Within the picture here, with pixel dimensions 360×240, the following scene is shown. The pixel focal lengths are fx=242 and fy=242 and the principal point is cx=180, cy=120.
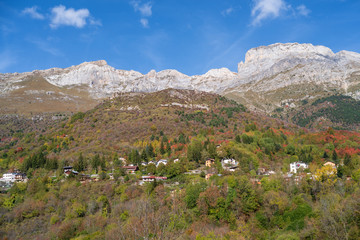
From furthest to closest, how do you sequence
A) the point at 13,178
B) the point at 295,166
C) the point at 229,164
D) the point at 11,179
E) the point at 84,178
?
the point at 13,178 → the point at 11,179 → the point at 229,164 → the point at 295,166 → the point at 84,178

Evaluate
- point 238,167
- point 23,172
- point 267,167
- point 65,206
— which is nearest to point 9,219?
point 65,206

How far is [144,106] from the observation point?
375 feet

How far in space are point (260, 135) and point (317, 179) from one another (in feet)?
114

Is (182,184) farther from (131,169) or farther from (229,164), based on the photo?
(131,169)

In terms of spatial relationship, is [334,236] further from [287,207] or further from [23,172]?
[23,172]

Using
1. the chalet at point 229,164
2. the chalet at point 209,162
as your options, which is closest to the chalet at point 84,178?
the chalet at point 209,162

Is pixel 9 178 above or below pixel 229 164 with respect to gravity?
below

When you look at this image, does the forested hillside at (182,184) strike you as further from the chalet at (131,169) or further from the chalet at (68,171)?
the chalet at (131,169)

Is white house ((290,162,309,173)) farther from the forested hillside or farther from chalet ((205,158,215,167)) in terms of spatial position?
chalet ((205,158,215,167))

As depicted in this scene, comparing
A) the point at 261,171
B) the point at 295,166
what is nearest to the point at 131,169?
the point at 261,171

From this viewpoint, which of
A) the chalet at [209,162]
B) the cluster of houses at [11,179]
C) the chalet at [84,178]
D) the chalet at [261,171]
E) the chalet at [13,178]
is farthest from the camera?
the chalet at [209,162]

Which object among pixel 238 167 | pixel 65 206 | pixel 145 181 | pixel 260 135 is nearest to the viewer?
pixel 65 206

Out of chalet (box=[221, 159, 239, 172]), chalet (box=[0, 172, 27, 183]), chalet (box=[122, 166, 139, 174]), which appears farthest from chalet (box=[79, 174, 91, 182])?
chalet (box=[221, 159, 239, 172])

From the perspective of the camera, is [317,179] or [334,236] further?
[317,179]
